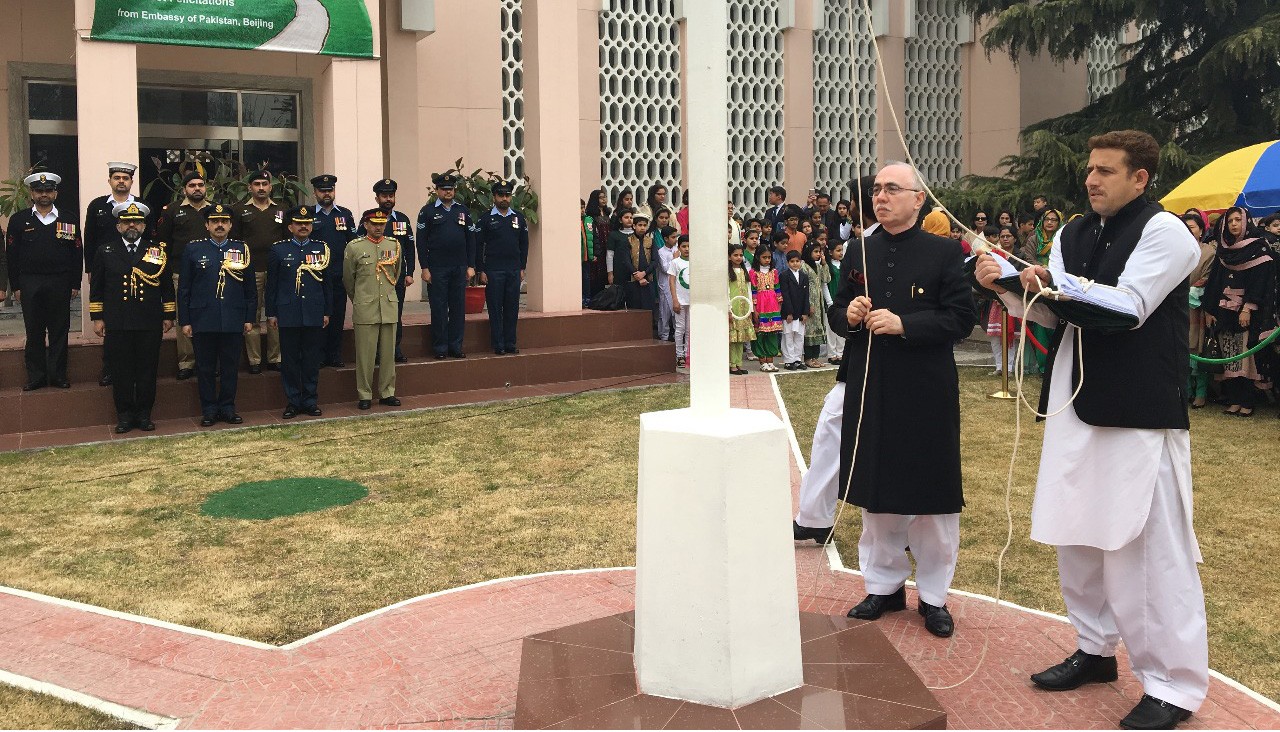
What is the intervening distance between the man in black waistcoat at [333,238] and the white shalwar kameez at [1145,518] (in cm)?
776

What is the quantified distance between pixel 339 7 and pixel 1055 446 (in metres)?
9.44

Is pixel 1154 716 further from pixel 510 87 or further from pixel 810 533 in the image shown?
pixel 510 87

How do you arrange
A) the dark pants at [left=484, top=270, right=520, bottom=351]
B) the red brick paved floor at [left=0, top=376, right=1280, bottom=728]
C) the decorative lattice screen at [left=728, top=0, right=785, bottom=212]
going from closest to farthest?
1. the red brick paved floor at [left=0, top=376, right=1280, bottom=728]
2. the dark pants at [left=484, top=270, right=520, bottom=351]
3. the decorative lattice screen at [left=728, top=0, right=785, bottom=212]

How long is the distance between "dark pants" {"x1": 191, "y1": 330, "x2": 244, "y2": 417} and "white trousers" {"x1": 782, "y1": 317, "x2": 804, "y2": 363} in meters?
6.33

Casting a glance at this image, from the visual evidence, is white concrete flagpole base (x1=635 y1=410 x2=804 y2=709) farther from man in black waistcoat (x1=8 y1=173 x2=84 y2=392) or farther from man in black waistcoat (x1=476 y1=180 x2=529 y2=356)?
man in black waistcoat (x1=476 y1=180 x2=529 y2=356)

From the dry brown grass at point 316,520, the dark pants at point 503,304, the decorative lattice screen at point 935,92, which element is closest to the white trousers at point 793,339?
the dark pants at point 503,304

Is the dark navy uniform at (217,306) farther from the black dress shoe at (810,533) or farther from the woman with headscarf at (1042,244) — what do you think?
the woman with headscarf at (1042,244)

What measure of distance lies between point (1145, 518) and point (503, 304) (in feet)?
28.0

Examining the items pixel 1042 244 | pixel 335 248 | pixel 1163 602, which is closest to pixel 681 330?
pixel 1042 244

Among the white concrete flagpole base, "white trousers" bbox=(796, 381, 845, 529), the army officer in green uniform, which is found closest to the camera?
the white concrete flagpole base

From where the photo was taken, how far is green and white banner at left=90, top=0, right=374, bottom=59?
33.9ft

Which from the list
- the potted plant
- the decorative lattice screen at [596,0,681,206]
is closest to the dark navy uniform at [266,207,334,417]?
the potted plant

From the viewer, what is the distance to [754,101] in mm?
18578

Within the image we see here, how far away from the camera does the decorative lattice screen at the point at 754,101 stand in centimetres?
1844
